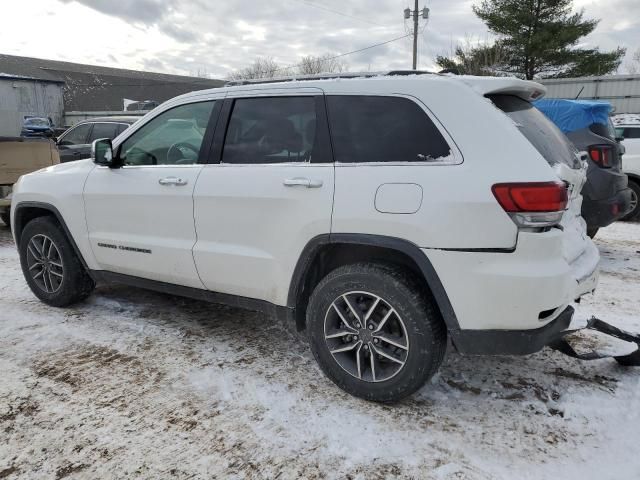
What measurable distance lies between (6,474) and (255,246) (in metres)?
1.72

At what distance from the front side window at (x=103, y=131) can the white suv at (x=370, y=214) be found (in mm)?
7305

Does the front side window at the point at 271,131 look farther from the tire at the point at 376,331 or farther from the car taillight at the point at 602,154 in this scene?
the car taillight at the point at 602,154

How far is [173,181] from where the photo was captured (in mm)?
3520

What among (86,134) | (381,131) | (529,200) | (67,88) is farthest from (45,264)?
(67,88)

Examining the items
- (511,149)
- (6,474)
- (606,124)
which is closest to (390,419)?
(511,149)

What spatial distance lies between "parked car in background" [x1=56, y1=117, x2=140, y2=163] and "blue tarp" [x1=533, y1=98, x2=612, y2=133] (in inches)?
312

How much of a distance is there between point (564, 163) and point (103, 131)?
10.1 metres

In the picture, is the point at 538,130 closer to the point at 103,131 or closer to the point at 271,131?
the point at 271,131

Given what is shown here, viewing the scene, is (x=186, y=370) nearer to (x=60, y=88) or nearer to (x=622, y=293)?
(x=622, y=293)

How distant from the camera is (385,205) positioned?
2689mm

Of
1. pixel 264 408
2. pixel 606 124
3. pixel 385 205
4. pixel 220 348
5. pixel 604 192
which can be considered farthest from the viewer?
pixel 606 124

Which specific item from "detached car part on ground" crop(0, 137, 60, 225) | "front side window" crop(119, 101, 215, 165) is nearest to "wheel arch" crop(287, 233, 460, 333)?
"front side window" crop(119, 101, 215, 165)

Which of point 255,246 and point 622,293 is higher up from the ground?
point 255,246

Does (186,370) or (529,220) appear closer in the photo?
(529,220)
